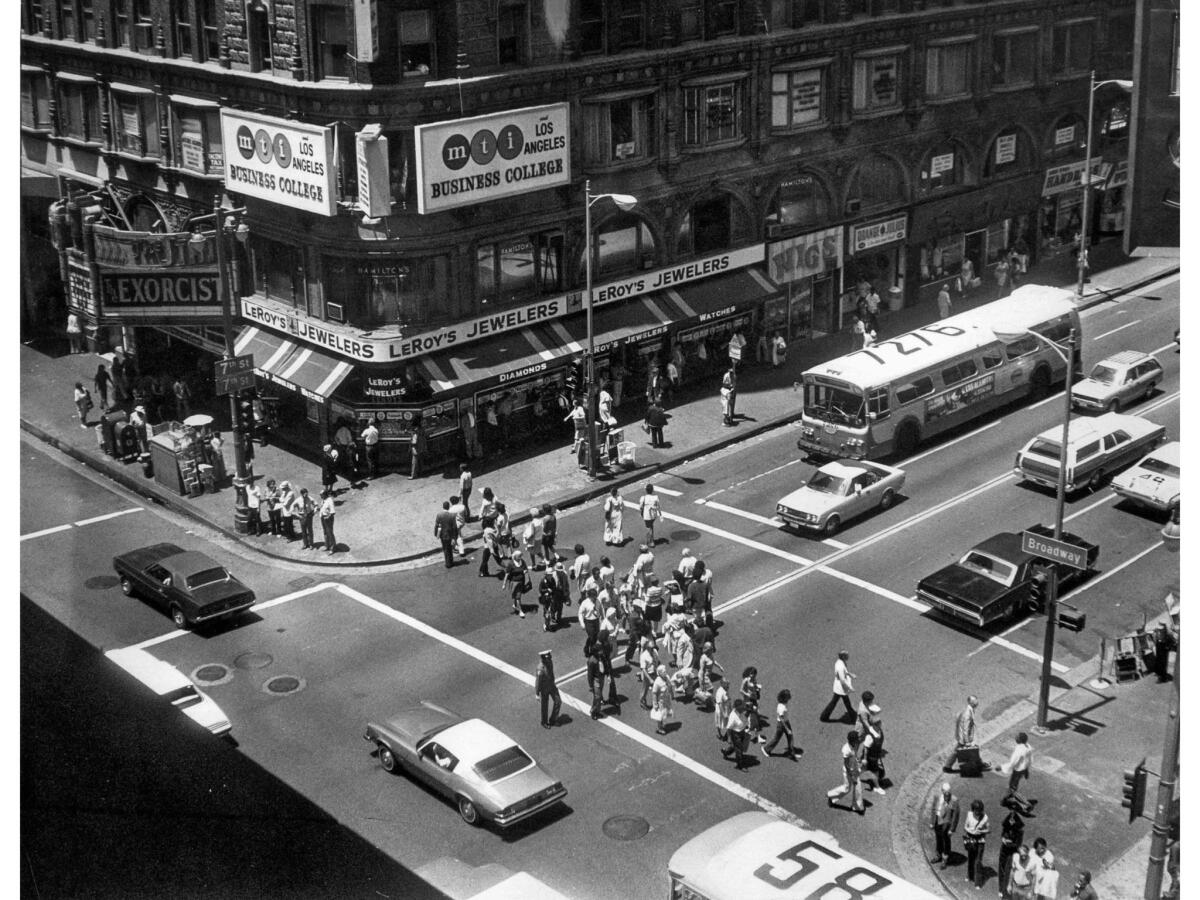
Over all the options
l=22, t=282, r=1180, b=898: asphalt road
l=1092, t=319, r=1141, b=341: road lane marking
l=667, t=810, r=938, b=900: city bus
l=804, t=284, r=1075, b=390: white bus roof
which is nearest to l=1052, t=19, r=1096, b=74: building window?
l=1092, t=319, r=1141, b=341: road lane marking

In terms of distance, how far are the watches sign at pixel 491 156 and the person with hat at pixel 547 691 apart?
59.1 ft

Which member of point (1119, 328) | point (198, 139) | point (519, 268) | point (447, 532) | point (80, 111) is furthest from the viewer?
point (1119, 328)

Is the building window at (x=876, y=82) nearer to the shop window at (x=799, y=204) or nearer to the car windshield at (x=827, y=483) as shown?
the shop window at (x=799, y=204)

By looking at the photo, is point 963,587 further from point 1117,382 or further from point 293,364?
point 293,364

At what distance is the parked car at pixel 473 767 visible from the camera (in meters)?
30.8

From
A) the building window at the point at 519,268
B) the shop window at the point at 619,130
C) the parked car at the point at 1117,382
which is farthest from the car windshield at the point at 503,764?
the parked car at the point at 1117,382

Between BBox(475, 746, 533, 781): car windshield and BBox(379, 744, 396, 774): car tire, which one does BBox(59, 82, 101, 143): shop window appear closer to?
BBox(379, 744, 396, 774): car tire

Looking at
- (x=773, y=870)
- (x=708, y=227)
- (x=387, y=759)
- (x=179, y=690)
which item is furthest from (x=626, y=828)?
(x=708, y=227)

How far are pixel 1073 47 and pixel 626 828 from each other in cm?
4898

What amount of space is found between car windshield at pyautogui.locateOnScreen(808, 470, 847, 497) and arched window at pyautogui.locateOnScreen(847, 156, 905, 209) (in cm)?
1982

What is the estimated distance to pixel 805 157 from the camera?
59812 millimetres

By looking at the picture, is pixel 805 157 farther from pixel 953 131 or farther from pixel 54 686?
pixel 54 686

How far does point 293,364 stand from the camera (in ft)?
167

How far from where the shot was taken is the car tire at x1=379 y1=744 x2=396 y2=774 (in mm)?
33000
